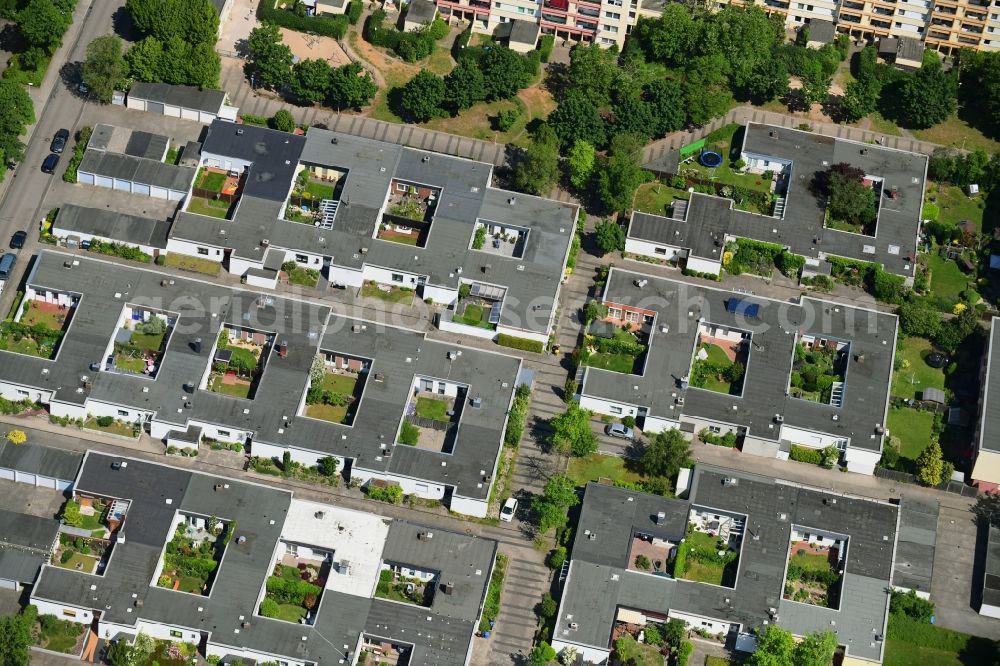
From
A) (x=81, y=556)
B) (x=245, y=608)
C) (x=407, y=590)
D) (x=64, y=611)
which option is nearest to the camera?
(x=64, y=611)

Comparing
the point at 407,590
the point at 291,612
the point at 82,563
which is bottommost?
the point at 82,563

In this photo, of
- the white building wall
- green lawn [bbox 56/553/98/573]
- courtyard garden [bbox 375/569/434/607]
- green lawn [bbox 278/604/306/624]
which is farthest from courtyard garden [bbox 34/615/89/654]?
courtyard garden [bbox 375/569/434/607]

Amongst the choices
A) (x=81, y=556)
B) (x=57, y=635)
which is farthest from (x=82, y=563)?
(x=57, y=635)

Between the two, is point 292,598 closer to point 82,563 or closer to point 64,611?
point 82,563

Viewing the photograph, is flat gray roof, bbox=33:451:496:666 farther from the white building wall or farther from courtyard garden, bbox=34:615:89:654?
courtyard garden, bbox=34:615:89:654

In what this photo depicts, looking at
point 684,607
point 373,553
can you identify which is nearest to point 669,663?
point 684,607

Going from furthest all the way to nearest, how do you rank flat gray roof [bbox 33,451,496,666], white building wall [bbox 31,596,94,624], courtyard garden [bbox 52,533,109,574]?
courtyard garden [bbox 52,533,109,574]
white building wall [bbox 31,596,94,624]
flat gray roof [bbox 33,451,496,666]

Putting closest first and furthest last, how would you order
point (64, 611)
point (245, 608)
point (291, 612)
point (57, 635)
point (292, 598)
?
point (57, 635)
point (64, 611)
point (245, 608)
point (291, 612)
point (292, 598)

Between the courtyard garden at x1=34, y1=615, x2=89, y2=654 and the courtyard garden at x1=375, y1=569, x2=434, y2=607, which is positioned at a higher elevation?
the courtyard garden at x1=375, y1=569, x2=434, y2=607
